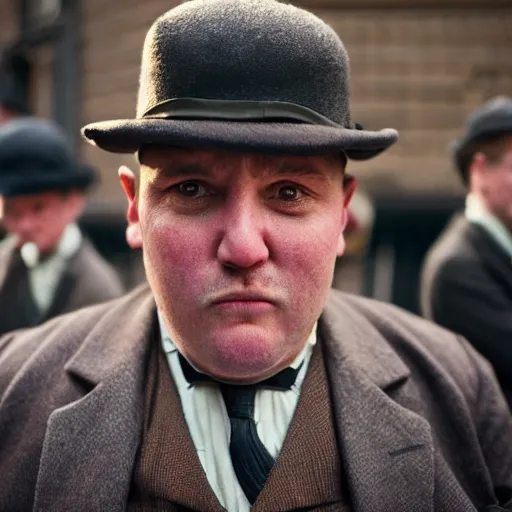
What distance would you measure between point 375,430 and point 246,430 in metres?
0.36

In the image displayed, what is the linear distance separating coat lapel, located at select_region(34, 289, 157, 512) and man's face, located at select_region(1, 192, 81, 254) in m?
1.91

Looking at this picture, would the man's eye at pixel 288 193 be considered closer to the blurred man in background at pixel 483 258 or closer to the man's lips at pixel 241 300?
the man's lips at pixel 241 300

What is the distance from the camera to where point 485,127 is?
3.69 metres

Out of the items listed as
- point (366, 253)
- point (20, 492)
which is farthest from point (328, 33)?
point (366, 253)

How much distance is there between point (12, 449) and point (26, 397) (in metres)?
0.15

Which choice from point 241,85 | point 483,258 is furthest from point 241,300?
point 483,258

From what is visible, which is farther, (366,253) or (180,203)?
(366,253)

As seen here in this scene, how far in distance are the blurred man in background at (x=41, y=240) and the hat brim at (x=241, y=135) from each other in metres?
2.09

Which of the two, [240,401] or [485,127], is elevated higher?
[485,127]

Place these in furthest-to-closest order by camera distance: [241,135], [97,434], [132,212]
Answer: [132,212]
[97,434]
[241,135]

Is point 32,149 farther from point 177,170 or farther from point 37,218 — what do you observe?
point 177,170

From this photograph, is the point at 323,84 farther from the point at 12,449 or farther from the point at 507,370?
the point at 507,370

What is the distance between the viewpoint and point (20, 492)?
2.04 meters

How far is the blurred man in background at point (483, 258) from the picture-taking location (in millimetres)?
3225
